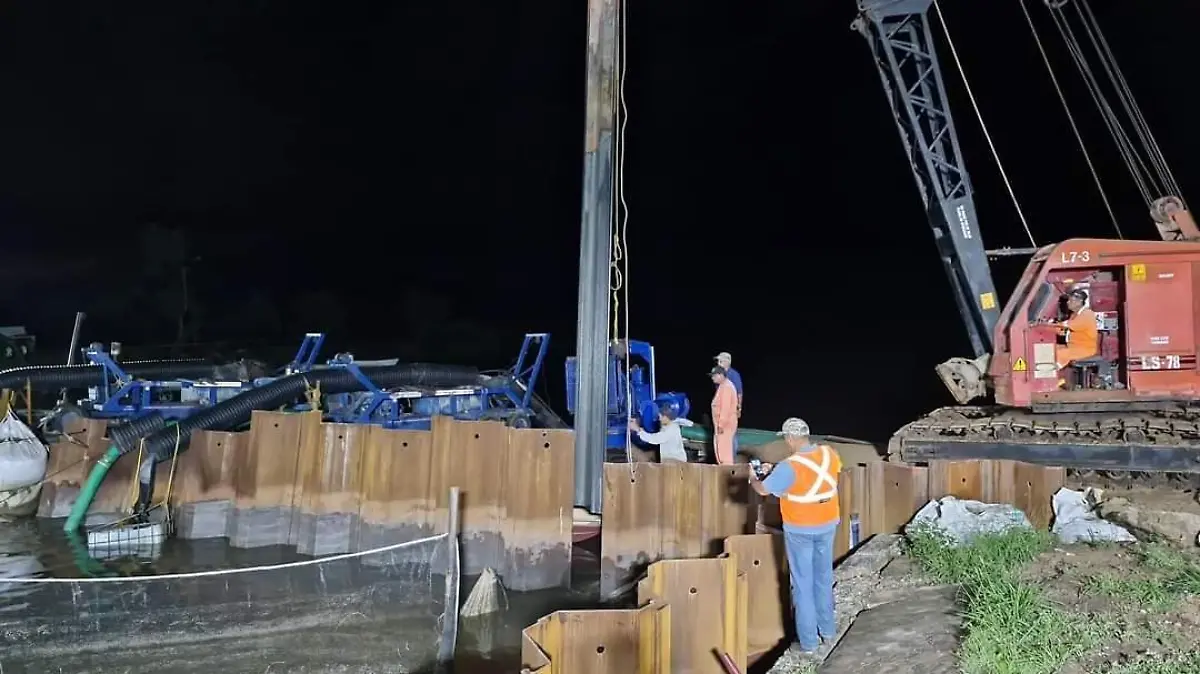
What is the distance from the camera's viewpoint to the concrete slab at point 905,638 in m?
5.65

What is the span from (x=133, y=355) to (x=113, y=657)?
2040 cm

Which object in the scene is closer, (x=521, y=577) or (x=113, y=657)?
(x=113, y=657)

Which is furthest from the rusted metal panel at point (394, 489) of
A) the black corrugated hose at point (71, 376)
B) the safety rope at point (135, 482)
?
the black corrugated hose at point (71, 376)

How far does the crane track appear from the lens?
34.6 ft

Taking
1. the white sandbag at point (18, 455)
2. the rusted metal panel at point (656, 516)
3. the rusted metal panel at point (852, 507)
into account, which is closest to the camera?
the rusted metal panel at point (852, 507)

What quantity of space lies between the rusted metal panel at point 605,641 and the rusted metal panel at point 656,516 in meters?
3.74

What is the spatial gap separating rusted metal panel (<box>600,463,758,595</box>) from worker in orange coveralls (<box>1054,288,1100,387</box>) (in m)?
5.46

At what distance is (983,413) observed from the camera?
40.5 feet

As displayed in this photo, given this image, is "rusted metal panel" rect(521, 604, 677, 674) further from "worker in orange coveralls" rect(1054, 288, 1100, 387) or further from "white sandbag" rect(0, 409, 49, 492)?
"white sandbag" rect(0, 409, 49, 492)

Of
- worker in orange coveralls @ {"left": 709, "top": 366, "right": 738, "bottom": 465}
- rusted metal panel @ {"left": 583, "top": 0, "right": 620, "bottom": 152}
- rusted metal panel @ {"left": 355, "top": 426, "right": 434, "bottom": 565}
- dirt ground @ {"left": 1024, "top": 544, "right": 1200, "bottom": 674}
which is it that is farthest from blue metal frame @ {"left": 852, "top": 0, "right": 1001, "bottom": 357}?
rusted metal panel @ {"left": 355, "top": 426, "right": 434, "bottom": 565}

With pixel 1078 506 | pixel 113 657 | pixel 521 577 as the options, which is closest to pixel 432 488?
pixel 521 577

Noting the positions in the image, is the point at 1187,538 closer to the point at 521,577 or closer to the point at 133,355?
the point at 521,577

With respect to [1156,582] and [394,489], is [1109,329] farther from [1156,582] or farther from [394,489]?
[394,489]

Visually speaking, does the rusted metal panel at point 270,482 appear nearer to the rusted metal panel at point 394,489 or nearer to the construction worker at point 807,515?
the rusted metal panel at point 394,489
